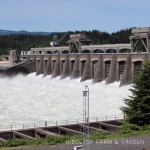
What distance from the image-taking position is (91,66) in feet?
249

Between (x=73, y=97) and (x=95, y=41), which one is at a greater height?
(x=95, y=41)

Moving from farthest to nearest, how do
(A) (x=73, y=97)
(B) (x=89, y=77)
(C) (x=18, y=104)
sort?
(B) (x=89, y=77) → (A) (x=73, y=97) → (C) (x=18, y=104)

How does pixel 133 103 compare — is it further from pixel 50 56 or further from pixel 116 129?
pixel 50 56

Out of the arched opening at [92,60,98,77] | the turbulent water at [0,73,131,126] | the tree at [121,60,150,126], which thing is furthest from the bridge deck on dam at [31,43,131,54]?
the tree at [121,60,150,126]

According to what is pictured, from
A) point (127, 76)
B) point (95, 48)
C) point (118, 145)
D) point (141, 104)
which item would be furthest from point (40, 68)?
point (118, 145)

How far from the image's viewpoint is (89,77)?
7538cm

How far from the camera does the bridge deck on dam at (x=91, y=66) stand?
62.5 meters

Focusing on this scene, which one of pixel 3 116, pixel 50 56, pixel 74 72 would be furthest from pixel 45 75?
pixel 3 116

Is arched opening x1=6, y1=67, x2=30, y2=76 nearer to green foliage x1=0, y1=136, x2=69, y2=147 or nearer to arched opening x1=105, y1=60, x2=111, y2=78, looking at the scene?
arched opening x1=105, y1=60, x2=111, y2=78

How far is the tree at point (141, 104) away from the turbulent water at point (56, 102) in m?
12.8

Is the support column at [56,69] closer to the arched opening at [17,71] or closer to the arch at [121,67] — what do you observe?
the arched opening at [17,71]

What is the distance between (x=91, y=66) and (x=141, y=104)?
4501 centimetres

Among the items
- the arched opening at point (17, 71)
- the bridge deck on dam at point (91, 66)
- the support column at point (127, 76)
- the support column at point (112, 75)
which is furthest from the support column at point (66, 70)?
the support column at point (127, 76)

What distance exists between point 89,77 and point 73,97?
1730cm
